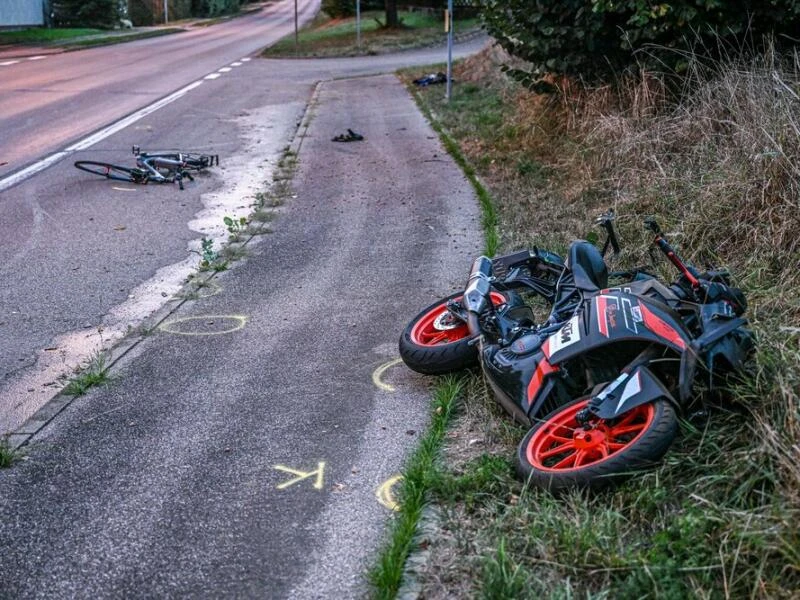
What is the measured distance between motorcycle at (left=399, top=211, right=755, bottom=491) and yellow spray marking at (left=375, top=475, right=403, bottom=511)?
0.60 m

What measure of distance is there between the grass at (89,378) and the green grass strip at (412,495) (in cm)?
212

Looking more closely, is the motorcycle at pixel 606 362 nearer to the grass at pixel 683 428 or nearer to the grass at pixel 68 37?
the grass at pixel 683 428

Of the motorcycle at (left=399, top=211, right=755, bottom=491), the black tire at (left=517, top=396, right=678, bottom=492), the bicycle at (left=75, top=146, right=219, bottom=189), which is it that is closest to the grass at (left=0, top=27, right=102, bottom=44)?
the bicycle at (left=75, top=146, right=219, bottom=189)

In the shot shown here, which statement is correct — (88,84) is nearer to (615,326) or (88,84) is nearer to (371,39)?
(371,39)

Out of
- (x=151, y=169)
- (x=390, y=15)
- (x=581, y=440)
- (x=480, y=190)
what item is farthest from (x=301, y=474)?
(x=390, y=15)

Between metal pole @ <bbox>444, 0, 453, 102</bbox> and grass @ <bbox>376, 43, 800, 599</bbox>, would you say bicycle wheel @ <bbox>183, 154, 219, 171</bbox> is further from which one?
metal pole @ <bbox>444, 0, 453, 102</bbox>

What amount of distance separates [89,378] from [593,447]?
3.21m

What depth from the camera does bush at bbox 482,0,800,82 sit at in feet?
30.9

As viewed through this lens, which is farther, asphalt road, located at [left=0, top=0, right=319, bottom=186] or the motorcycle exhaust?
asphalt road, located at [left=0, top=0, right=319, bottom=186]

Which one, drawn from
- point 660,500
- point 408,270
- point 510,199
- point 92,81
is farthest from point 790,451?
point 92,81

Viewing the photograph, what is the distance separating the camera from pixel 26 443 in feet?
16.5

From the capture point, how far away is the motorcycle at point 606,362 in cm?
416

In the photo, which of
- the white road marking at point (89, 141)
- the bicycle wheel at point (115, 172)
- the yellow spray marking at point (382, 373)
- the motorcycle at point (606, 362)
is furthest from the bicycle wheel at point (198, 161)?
the motorcycle at point (606, 362)

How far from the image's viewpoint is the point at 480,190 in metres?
11.1
